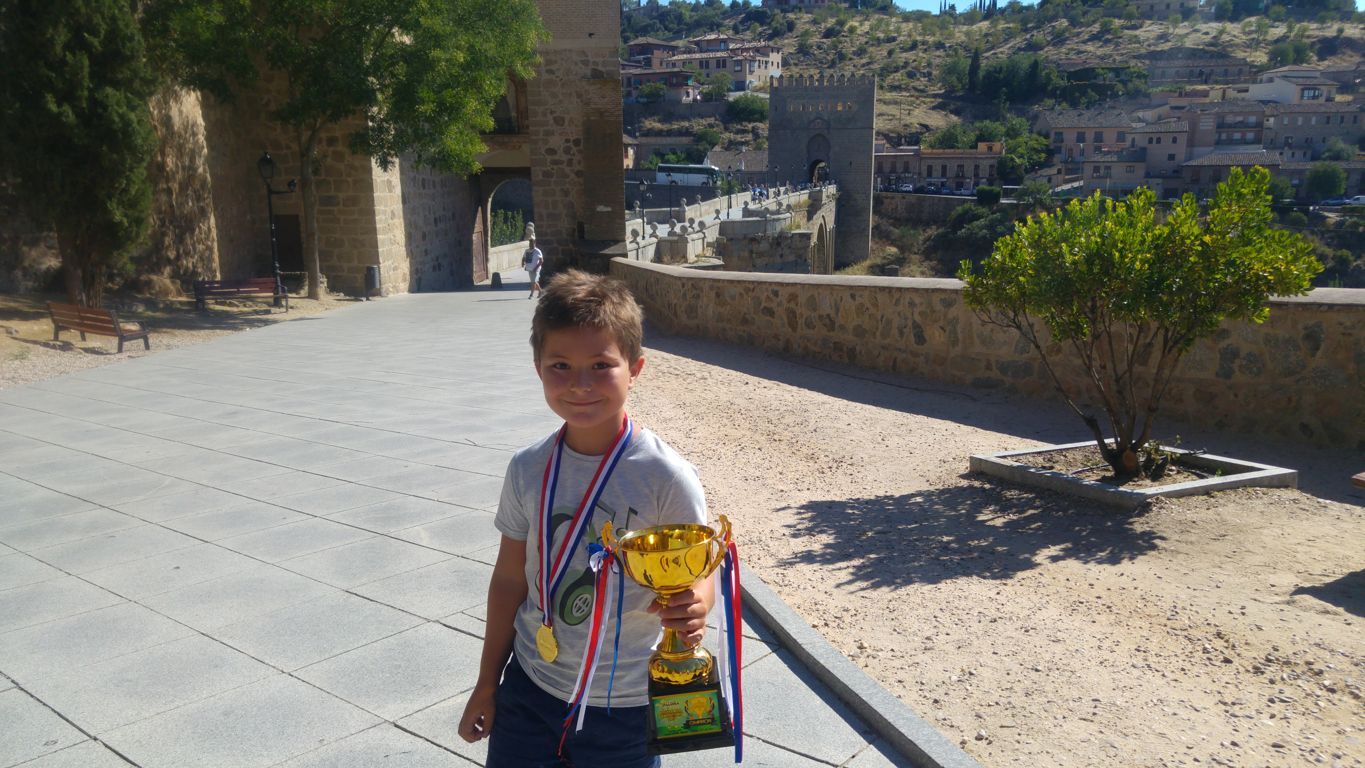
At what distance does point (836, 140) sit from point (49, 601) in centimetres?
6261

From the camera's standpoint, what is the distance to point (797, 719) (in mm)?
2664

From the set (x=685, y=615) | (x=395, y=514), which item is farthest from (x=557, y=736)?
(x=395, y=514)

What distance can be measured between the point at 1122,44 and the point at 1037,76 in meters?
28.1

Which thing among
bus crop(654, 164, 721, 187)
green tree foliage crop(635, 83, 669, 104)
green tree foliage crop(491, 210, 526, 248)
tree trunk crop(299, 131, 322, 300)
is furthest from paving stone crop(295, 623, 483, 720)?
green tree foliage crop(635, 83, 669, 104)

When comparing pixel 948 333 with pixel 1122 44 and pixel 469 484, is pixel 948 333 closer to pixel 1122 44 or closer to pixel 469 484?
pixel 469 484

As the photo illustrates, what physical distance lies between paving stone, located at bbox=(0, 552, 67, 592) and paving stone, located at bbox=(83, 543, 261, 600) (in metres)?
0.17

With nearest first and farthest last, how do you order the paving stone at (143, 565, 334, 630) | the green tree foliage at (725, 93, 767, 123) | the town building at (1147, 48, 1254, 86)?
1. the paving stone at (143, 565, 334, 630)
2. the green tree foliage at (725, 93, 767, 123)
3. the town building at (1147, 48, 1254, 86)

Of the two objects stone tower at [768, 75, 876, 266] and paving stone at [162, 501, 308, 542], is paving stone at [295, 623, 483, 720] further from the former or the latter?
stone tower at [768, 75, 876, 266]

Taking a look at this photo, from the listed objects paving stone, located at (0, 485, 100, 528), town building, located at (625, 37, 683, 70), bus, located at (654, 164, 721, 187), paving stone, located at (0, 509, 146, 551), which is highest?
town building, located at (625, 37, 683, 70)

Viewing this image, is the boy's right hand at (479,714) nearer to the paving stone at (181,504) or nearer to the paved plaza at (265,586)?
the paved plaza at (265,586)

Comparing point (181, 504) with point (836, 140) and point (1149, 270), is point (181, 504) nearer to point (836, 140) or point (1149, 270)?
point (1149, 270)

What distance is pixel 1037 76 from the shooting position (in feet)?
338

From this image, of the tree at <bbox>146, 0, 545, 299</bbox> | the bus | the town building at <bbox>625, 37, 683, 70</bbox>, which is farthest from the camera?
the town building at <bbox>625, 37, 683, 70</bbox>

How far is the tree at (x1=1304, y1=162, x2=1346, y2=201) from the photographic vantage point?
62.6 meters
